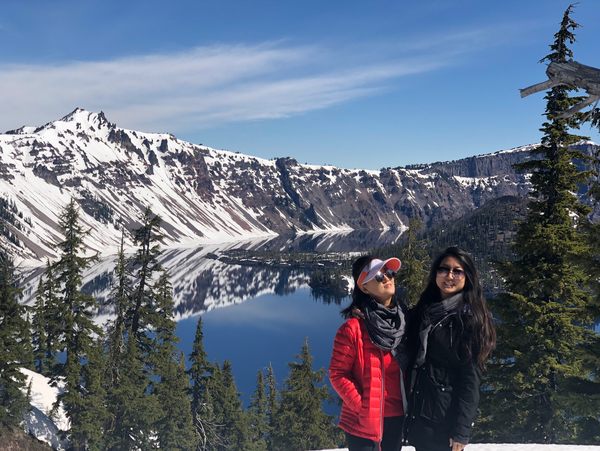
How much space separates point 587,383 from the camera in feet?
46.3

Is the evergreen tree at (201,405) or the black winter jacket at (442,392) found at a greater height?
the black winter jacket at (442,392)

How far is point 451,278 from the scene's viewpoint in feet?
19.0

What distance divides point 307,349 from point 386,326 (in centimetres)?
2637

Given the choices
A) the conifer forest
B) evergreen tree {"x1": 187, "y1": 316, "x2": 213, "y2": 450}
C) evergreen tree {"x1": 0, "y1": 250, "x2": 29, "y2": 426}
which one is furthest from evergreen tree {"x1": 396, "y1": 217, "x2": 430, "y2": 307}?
evergreen tree {"x1": 0, "y1": 250, "x2": 29, "y2": 426}

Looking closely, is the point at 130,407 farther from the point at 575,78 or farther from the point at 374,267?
the point at 575,78

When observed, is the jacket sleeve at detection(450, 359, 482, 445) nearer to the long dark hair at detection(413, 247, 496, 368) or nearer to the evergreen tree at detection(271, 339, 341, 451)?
the long dark hair at detection(413, 247, 496, 368)

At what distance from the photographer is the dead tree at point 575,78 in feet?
17.8

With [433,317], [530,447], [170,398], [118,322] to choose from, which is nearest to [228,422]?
[170,398]

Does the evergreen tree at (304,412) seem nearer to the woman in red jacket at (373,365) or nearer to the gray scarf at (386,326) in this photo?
the woman in red jacket at (373,365)

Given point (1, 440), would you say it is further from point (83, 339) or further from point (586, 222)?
point (586, 222)

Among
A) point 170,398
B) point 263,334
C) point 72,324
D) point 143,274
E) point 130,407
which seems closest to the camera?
point 72,324

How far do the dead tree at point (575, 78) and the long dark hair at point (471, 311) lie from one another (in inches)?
95.9

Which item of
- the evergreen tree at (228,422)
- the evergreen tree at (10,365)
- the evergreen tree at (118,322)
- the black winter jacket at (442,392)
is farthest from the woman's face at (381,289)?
the evergreen tree at (228,422)

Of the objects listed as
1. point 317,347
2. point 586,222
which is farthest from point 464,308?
point 317,347
